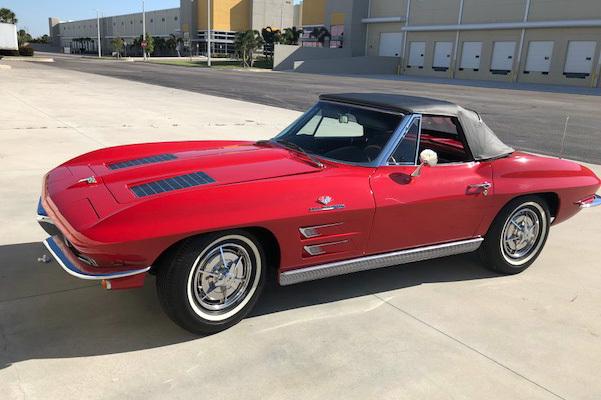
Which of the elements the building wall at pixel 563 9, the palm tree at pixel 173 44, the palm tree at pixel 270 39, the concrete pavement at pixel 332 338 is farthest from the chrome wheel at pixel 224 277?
the palm tree at pixel 173 44

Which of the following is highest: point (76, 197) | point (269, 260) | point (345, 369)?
point (76, 197)

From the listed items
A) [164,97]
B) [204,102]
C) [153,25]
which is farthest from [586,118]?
[153,25]

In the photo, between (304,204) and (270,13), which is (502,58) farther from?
(270,13)

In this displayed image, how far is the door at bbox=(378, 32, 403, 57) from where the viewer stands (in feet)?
194

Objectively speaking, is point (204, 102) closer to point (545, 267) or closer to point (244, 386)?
point (545, 267)

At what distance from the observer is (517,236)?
4250 millimetres

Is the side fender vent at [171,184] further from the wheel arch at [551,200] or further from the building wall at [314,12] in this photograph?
the building wall at [314,12]

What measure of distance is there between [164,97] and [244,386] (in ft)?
52.1

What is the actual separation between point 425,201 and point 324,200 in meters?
0.85

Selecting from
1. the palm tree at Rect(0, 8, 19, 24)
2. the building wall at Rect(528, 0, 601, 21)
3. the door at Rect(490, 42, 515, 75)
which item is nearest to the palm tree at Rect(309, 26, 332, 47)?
the door at Rect(490, 42, 515, 75)

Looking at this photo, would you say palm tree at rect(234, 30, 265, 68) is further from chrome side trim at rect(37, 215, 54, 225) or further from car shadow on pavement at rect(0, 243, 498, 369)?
chrome side trim at rect(37, 215, 54, 225)

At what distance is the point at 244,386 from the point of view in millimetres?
2615

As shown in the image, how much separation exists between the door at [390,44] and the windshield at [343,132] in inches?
2292

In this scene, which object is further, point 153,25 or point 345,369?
point 153,25
